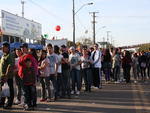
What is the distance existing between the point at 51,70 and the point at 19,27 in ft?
103

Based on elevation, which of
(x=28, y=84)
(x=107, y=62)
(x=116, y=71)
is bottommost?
(x=28, y=84)

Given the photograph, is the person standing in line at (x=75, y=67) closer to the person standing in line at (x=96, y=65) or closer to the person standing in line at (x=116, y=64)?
the person standing in line at (x=96, y=65)

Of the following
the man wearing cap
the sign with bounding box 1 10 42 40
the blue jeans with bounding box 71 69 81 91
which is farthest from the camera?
the sign with bounding box 1 10 42 40

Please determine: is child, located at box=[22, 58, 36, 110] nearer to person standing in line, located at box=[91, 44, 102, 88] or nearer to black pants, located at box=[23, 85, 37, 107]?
black pants, located at box=[23, 85, 37, 107]

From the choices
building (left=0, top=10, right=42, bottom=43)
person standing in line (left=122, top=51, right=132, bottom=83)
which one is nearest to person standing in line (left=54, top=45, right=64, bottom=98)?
person standing in line (left=122, top=51, right=132, bottom=83)

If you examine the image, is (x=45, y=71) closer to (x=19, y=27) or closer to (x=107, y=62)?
(x=107, y=62)

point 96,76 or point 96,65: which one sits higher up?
point 96,65

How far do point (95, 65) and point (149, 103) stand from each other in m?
4.71

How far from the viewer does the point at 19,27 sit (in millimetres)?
42562

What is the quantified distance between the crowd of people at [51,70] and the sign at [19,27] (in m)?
19.7

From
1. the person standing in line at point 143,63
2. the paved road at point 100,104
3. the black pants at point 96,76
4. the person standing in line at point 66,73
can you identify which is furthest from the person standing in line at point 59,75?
the person standing in line at point 143,63

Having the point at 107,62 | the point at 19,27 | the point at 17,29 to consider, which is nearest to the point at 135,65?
the point at 107,62

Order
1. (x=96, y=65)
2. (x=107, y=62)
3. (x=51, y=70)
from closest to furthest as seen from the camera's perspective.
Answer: (x=51, y=70) → (x=96, y=65) → (x=107, y=62)

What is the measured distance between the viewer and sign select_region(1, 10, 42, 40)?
122 feet
